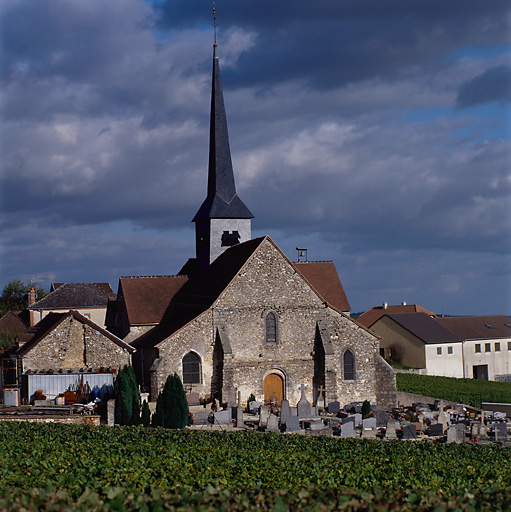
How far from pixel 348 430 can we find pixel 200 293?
13.8 m

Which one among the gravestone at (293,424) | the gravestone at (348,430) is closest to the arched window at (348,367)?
the gravestone at (348,430)

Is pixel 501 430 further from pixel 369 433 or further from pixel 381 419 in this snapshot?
pixel 369 433

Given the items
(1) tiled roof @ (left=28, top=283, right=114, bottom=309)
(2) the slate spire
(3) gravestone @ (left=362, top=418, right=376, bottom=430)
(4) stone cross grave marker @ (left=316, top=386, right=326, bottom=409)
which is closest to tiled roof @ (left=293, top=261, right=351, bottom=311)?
(2) the slate spire

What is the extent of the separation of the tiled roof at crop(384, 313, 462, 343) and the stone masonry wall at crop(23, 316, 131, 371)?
30.7 m

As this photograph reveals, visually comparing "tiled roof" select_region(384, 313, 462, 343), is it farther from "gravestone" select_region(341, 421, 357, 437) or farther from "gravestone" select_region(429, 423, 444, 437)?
"gravestone" select_region(341, 421, 357, 437)

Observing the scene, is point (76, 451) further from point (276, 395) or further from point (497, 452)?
point (276, 395)

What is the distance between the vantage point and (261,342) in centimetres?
3459

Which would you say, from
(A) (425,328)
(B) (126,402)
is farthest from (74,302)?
(B) (126,402)

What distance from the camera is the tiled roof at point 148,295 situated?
38.8 metres

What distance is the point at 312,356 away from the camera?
3525 cm

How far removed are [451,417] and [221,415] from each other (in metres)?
11.1

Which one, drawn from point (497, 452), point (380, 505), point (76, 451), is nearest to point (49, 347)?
point (76, 451)

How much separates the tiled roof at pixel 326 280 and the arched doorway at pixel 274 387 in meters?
10.5

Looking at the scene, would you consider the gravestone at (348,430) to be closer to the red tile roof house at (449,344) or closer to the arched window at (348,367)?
the arched window at (348,367)
